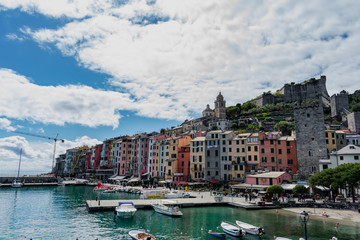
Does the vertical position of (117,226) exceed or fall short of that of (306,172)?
it falls short

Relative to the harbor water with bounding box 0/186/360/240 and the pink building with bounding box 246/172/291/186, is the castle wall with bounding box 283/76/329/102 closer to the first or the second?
the pink building with bounding box 246/172/291/186

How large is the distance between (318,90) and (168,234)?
134355 millimetres

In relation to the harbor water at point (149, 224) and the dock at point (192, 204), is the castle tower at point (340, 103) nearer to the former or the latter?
the dock at point (192, 204)

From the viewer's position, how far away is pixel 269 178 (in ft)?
167

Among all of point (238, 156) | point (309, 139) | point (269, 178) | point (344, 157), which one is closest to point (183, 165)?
point (238, 156)

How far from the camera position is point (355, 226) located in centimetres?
3083

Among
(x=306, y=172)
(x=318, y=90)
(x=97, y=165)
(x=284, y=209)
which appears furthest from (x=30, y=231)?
(x=318, y=90)

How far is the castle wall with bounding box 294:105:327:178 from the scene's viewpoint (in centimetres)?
5695

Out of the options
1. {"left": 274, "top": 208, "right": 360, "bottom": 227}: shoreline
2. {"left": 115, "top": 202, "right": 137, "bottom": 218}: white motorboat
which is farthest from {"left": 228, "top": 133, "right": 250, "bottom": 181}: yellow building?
{"left": 115, "top": 202, "right": 137, "bottom": 218}: white motorboat

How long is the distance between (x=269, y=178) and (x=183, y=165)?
93.1 feet

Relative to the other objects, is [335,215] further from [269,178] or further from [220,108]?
[220,108]

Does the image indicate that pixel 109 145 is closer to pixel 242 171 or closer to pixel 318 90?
pixel 242 171

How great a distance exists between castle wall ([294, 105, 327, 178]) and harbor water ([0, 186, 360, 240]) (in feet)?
72.6

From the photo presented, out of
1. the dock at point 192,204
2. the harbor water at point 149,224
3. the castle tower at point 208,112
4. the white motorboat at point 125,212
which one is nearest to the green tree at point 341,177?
the harbor water at point 149,224
